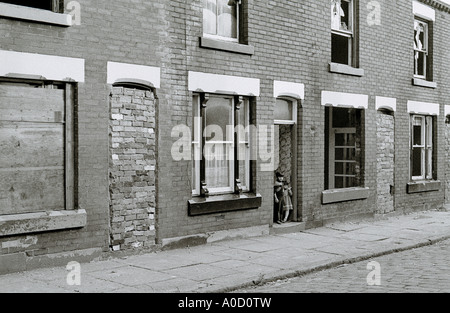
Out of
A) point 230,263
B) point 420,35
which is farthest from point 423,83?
point 230,263

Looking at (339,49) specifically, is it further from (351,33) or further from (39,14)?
(39,14)

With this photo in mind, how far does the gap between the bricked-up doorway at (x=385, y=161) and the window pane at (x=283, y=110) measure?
3.61 m

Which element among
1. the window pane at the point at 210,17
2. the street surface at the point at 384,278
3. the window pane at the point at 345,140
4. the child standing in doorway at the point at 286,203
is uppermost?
the window pane at the point at 210,17

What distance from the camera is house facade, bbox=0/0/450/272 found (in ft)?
28.3

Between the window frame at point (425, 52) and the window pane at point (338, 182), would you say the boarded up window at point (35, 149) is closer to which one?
the window pane at point (338, 182)

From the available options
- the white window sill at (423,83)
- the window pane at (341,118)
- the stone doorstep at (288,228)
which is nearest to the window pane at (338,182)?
the window pane at (341,118)

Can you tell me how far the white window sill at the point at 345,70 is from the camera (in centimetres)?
1381

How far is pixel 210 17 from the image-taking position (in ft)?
37.4

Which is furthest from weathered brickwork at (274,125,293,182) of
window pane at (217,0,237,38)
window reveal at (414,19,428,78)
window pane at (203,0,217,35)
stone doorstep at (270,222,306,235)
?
window reveal at (414,19,428,78)

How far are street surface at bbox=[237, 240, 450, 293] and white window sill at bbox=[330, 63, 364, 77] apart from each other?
526 cm

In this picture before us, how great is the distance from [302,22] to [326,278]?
21.8 feet

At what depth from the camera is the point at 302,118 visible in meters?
13.1

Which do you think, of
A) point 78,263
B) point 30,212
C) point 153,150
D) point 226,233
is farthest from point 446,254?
point 30,212

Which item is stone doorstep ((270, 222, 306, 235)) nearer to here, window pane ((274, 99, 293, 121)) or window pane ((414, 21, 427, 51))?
window pane ((274, 99, 293, 121))
